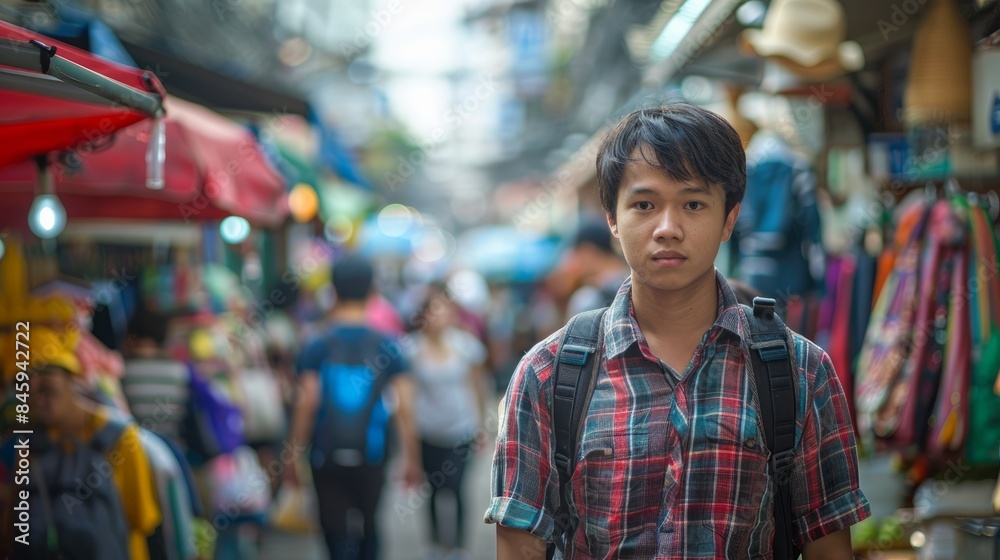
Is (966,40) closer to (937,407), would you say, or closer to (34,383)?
(937,407)

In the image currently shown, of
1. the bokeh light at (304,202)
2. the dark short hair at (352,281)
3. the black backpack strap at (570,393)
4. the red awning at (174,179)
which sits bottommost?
the black backpack strap at (570,393)

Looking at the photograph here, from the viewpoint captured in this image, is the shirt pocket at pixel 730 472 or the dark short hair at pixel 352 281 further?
the dark short hair at pixel 352 281

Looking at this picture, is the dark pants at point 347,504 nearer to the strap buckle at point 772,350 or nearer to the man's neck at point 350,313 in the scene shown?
Answer: the man's neck at point 350,313

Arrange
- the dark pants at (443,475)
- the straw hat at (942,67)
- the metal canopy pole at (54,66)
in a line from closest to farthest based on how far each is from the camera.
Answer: the metal canopy pole at (54,66) < the straw hat at (942,67) < the dark pants at (443,475)

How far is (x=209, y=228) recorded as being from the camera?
32.1 ft

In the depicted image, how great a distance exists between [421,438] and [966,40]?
183 inches

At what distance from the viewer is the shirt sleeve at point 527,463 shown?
227cm

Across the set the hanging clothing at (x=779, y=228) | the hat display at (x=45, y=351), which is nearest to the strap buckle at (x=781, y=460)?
the hat display at (x=45, y=351)

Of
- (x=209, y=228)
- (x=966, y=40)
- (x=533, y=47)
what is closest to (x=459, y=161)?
(x=533, y=47)

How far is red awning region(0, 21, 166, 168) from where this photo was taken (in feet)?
10.3

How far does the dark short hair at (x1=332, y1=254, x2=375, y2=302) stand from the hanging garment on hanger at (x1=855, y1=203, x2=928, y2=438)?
3.20m

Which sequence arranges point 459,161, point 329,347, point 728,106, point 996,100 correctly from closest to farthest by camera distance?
point 996,100, point 329,347, point 728,106, point 459,161

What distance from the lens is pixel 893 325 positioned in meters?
5.50

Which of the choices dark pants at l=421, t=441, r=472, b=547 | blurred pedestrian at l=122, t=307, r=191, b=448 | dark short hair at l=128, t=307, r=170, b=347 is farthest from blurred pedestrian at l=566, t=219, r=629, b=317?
dark short hair at l=128, t=307, r=170, b=347
